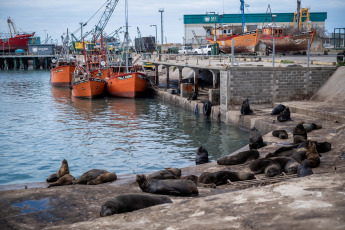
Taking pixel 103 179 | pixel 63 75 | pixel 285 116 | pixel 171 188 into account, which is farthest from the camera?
pixel 63 75

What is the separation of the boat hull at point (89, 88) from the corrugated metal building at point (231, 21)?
39784 millimetres

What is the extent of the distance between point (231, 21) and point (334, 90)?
187 ft

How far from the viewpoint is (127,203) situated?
6.55 meters

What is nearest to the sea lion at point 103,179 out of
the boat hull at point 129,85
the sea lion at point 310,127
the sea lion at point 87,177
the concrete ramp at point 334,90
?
the sea lion at point 87,177

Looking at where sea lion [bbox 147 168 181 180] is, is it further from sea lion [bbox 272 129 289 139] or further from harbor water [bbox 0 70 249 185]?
sea lion [bbox 272 129 289 139]

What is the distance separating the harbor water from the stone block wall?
1744 mm

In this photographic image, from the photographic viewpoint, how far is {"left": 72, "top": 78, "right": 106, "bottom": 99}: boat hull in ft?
113

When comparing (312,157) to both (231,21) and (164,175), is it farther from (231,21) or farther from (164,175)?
(231,21)

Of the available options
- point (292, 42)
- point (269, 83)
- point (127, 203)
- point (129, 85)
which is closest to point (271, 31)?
point (292, 42)

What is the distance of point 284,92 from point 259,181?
13.6 metres

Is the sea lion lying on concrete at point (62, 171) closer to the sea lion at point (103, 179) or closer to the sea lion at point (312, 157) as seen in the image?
the sea lion at point (103, 179)

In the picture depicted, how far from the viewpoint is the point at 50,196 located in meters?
7.68

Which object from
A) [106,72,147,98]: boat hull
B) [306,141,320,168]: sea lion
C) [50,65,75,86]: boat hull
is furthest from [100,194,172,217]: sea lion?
[50,65,75,86]: boat hull

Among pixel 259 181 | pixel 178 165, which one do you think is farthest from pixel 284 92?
pixel 259 181
